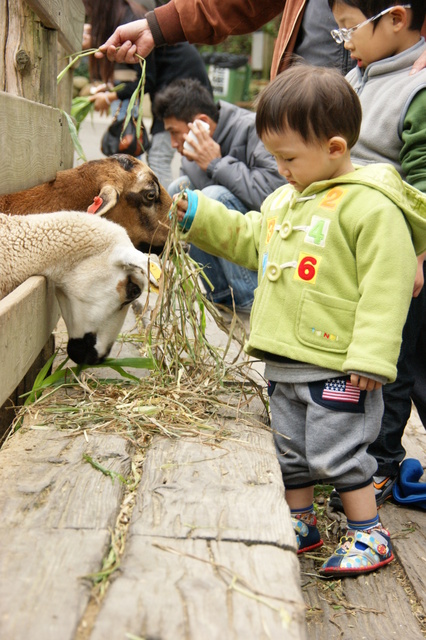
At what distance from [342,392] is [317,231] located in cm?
57

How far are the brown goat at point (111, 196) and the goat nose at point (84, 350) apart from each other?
3.01ft

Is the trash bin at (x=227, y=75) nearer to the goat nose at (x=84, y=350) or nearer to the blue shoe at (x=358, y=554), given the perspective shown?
the goat nose at (x=84, y=350)

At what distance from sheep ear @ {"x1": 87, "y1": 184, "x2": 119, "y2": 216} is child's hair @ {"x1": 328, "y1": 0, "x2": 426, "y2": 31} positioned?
6.34 ft

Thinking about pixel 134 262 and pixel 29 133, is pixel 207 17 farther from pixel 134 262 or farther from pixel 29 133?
pixel 134 262

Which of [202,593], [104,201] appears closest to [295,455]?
[202,593]

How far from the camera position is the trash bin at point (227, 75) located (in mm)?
→ 21281

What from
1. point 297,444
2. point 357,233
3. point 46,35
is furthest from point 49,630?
point 46,35

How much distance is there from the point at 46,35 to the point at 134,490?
2887 millimetres

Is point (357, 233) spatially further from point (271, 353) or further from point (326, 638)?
point (326, 638)

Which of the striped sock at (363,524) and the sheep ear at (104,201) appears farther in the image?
the sheep ear at (104,201)

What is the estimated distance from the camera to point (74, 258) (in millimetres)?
3562

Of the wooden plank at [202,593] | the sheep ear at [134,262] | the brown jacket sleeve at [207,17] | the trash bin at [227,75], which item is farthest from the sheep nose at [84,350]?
the trash bin at [227,75]

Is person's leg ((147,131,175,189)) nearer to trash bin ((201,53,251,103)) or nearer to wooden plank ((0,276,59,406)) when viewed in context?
wooden plank ((0,276,59,406))

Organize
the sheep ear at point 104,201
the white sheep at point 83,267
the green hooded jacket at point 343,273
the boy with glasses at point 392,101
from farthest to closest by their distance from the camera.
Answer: the sheep ear at point 104,201, the white sheep at point 83,267, the boy with glasses at point 392,101, the green hooded jacket at point 343,273
